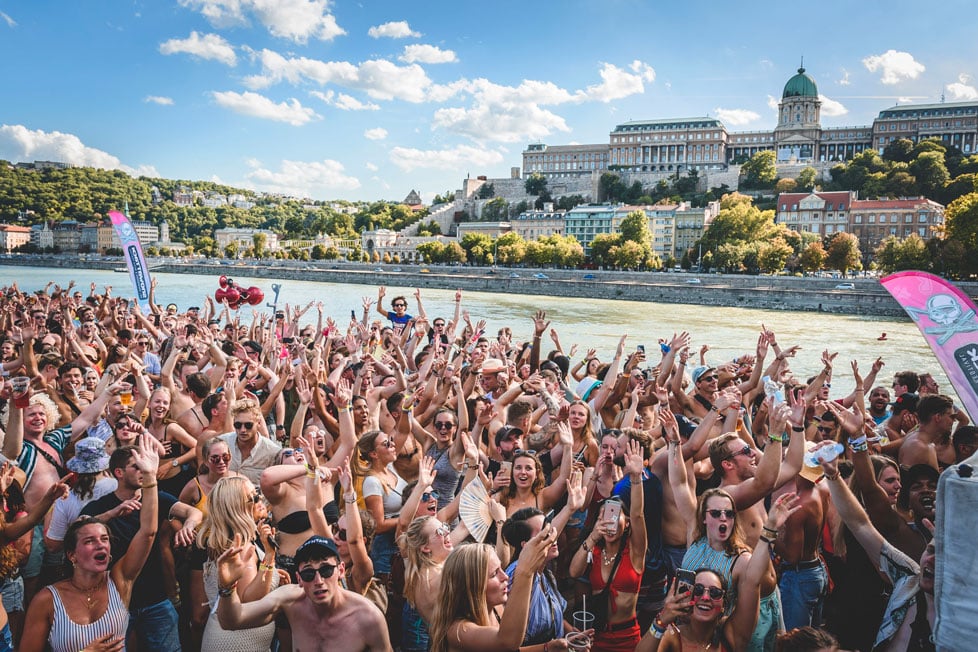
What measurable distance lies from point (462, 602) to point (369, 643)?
0.37m

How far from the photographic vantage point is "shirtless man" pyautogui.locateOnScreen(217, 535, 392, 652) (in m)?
2.25

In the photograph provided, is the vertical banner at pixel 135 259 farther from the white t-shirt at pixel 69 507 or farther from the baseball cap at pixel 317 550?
the baseball cap at pixel 317 550

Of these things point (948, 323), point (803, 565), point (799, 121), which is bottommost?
point (803, 565)

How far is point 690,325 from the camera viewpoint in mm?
30562

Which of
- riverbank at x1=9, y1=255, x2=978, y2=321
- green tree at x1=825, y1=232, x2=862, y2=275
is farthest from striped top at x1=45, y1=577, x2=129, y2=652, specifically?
green tree at x1=825, y1=232, x2=862, y2=275

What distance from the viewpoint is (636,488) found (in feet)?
9.17

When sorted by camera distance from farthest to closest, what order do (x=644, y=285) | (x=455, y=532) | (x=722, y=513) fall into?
(x=644, y=285)
(x=455, y=532)
(x=722, y=513)

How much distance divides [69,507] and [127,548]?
454 mm

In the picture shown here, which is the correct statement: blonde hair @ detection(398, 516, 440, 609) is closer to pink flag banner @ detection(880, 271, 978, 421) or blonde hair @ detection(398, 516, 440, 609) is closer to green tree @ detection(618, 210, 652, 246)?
pink flag banner @ detection(880, 271, 978, 421)

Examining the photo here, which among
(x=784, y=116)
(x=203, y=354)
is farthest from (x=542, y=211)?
(x=203, y=354)

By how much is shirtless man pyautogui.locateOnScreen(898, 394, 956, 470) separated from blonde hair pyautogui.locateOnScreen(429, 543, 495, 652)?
2.95 meters

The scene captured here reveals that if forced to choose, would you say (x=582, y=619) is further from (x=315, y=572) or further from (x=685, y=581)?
(x=315, y=572)

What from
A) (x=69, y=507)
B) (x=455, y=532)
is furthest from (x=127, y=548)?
(x=455, y=532)

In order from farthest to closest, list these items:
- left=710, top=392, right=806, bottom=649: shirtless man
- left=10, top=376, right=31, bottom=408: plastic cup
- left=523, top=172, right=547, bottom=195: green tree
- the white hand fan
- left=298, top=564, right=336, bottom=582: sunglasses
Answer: left=523, top=172, right=547, bottom=195: green tree < left=10, top=376, right=31, bottom=408: plastic cup < left=710, top=392, right=806, bottom=649: shirtless man < the white hand fan < left=298, top=564, right=336, bottom=582: sunglasses
